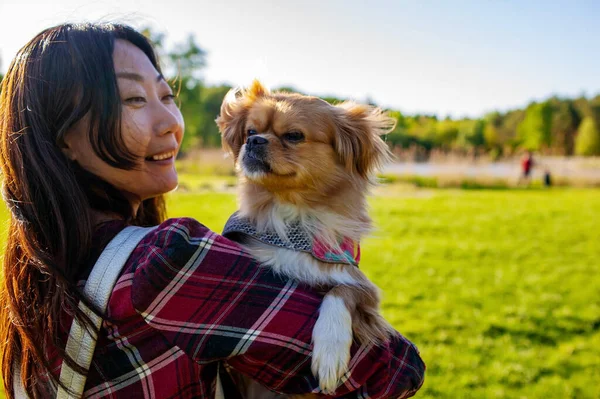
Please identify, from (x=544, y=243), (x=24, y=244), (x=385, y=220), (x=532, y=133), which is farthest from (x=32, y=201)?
(x=532, y=133)

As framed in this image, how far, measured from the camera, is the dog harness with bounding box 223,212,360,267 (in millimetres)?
2182

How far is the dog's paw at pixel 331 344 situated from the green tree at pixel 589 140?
171 feet

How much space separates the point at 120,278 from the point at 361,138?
1.49 meters

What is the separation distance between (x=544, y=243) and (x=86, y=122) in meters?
11.1

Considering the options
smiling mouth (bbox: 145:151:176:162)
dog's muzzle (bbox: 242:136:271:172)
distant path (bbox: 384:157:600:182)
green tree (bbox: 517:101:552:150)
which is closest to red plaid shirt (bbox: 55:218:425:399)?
smiling mouth (bbox: 145:151:176:162)

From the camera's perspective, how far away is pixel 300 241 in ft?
7.46

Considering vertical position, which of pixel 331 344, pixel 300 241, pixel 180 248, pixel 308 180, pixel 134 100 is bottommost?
pixel 331 344

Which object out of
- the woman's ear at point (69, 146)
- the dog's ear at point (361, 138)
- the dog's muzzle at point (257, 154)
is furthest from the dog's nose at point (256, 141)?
the woman's ear at point (69, 146)

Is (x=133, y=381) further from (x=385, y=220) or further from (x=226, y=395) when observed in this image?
(x=385, y=220)

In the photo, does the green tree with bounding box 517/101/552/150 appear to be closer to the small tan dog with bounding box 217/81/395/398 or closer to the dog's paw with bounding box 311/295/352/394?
the small tan dog with bounding box 217/81/395/398

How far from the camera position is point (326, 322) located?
1772 millimetres

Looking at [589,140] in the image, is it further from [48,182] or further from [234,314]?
[48,182]

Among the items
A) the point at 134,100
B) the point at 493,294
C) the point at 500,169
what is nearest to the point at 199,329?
the point at 134,100

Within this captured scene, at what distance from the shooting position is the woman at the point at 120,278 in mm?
1494
